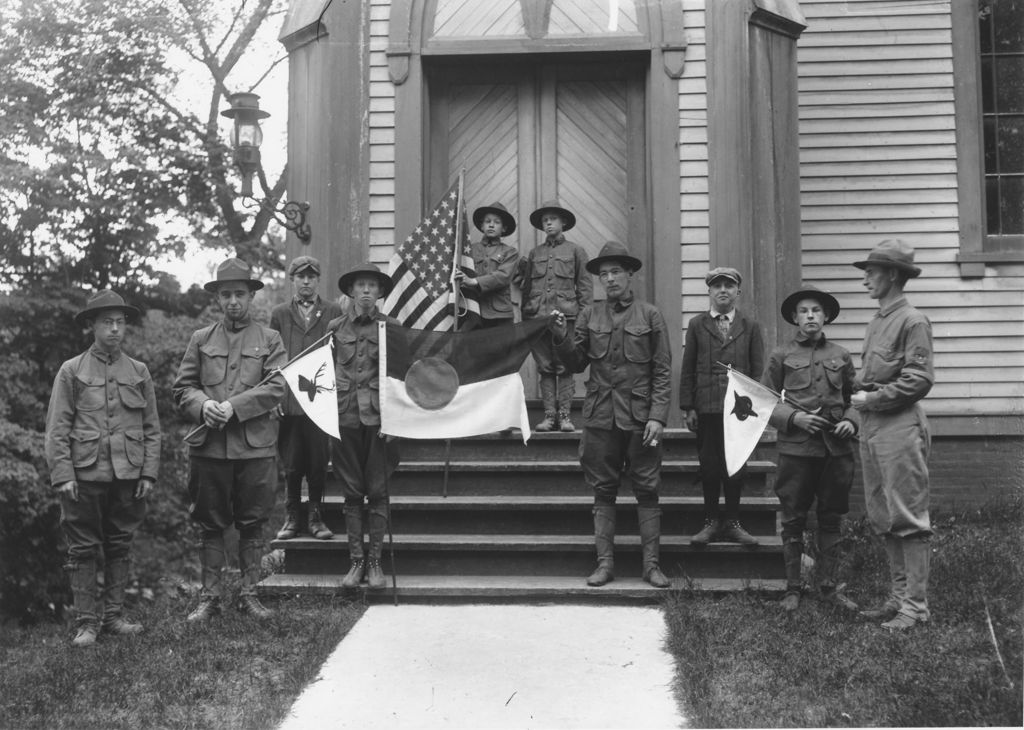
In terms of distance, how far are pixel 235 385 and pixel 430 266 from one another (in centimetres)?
173

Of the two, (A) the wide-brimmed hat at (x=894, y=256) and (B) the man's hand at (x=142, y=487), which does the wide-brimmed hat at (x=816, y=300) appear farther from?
(B) the man's hand at (x=142, y=487)

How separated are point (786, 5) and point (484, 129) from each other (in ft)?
9.63

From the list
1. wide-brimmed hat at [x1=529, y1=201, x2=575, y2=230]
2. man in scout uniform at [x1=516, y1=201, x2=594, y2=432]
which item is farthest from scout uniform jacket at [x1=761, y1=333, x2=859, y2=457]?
wide-brimmed hat at [x1=529, y1=201, x2=575, y2=230]

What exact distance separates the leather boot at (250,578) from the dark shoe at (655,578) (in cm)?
250

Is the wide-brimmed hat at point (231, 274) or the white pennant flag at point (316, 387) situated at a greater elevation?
the wide-brimmed hat at point (231, 274)

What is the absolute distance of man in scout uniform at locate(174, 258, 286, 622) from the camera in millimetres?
6859

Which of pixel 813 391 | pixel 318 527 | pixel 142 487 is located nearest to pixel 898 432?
pixel 813 391

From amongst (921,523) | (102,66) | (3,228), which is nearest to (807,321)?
(921,523)

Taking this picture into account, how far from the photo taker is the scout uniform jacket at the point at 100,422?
264 inches

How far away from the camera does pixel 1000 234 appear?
10.5 m

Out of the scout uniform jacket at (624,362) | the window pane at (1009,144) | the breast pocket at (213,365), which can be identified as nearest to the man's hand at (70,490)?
the breast pocket at (213,365)

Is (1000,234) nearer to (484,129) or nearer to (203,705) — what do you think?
(484,129)

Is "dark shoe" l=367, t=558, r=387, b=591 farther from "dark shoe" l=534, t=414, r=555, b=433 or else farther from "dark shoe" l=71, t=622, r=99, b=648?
"dark shoe" l=534, t=414, r=555, b=433

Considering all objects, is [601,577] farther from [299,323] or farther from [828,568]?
[299,323]
